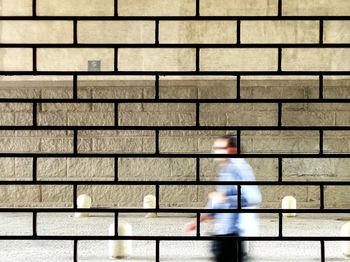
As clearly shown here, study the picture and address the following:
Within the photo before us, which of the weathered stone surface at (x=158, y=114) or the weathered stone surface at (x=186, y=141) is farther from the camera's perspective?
the weathered stone surface at (x=186, y=141)

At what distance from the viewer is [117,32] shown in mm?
8797

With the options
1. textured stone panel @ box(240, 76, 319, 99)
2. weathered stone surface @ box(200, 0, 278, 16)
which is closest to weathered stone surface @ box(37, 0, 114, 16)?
weathered stone surface @ box(200, 0, 278, 16)

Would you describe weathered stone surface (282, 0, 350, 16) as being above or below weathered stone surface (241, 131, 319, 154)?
above

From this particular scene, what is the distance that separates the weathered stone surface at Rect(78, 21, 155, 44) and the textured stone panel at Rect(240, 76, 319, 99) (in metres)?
2.18

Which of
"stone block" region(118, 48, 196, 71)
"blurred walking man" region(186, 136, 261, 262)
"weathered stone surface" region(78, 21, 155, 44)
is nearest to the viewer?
"blurred walking man" region(186, 136, 261, 262)

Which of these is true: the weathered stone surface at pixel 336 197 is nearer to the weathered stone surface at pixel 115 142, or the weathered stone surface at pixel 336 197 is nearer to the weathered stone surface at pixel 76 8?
the weathered stone surface at pixel 115 142

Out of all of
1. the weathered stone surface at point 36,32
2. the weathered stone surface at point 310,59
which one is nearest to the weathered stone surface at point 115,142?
the weathered stone surface at point 36,32

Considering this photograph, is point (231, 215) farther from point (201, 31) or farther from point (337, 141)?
point (337, 141)

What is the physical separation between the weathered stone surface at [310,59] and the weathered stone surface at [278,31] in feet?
0.52

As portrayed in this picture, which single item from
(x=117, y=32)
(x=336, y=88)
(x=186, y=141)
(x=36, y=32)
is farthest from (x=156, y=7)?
(x=336, y=88)

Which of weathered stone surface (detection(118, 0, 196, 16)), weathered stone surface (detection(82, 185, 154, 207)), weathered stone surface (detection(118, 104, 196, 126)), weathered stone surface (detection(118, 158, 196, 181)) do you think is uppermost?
weathered stone surface (detection(118, 0, 196, 16))

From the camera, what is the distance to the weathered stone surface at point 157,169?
35.7 ft

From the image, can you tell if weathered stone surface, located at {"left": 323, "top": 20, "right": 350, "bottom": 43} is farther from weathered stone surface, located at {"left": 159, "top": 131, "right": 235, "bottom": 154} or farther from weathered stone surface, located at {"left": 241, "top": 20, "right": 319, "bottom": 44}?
weathered stone surface, located at {"left": 159, "top": 131, "right": 235, "bottom": 154}

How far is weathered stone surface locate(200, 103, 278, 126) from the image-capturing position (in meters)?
10.6
